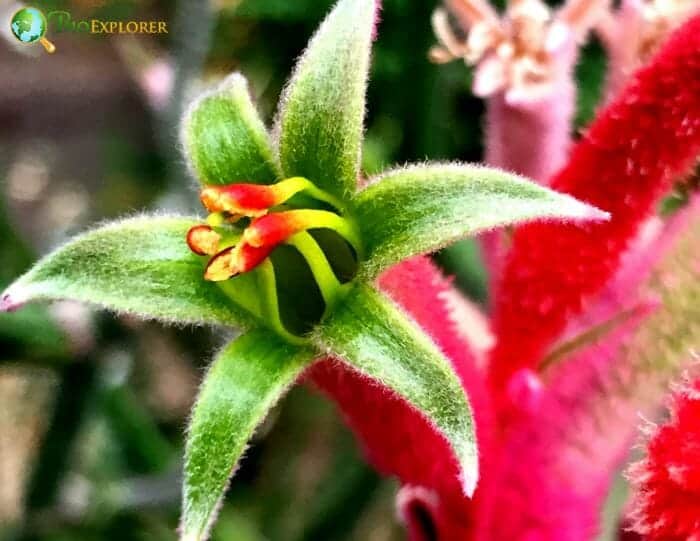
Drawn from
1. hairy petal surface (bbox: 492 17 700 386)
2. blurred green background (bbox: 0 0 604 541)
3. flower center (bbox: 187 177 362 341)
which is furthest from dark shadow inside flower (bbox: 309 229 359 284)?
blurred green background (bbox: 0 0 604 541)

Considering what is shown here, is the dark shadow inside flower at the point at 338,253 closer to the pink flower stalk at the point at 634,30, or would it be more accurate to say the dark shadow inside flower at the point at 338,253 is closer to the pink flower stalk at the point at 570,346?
the pink flower stalk at the point at 570,346

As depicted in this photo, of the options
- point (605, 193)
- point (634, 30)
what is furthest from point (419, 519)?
point (634, 30)

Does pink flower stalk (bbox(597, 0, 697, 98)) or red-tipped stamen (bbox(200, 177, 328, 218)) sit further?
pink flower stalk (bbox(597, 0, 697, 98))

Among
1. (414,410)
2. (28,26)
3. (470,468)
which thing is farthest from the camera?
(28,26)

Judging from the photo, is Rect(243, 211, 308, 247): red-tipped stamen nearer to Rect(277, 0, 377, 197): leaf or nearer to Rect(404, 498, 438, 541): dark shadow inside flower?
Rect(277, 0, 377, 197): leaf

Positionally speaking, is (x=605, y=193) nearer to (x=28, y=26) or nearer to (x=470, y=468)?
(x=470, y=468)

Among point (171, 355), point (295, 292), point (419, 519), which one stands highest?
point (295, 292)
